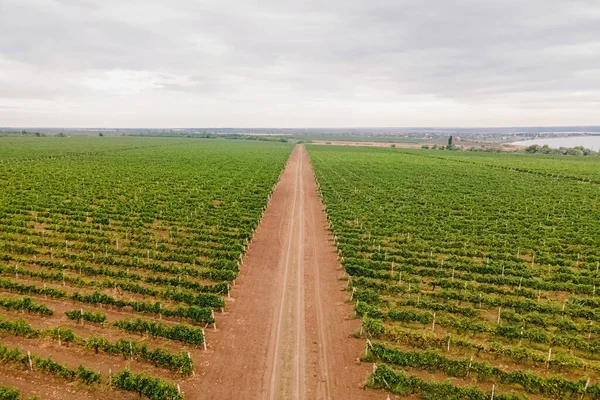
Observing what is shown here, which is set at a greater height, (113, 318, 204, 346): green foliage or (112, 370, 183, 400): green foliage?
(113, 318, 204, 346): green foliage

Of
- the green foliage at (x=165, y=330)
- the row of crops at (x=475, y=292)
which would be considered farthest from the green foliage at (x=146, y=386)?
the row of crops at (x=475, y=292)

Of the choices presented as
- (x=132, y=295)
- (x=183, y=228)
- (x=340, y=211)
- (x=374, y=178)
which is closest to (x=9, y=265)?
(x=132, y=295)

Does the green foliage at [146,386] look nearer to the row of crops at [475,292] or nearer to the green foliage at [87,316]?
the green foliage at [87,316]

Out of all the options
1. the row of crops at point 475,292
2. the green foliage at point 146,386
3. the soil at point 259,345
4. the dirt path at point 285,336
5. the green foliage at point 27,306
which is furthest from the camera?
the green foliage at point 27,306

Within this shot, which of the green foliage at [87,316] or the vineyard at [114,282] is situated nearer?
the vineyard at [114,282]

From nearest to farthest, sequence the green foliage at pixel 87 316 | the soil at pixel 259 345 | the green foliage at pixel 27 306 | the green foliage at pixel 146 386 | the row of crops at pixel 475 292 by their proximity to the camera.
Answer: the green foliage at pixel 146 386 → the soil at pixel 259 345 → the row of crops at pixel 475 292 → the green foliage at pixel 87 316 → the green foliage at pixel 27 306

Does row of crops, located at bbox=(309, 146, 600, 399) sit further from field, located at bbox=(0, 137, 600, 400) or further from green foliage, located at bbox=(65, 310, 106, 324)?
green foliage, located at bbox=(65, 310, 106, 324)

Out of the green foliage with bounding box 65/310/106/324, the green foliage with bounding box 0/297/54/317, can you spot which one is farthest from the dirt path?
the green foliage with bounding box 0/297/54/317
